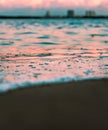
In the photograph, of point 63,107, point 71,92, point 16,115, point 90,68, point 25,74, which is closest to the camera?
point 16,115

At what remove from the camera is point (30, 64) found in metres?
10.4

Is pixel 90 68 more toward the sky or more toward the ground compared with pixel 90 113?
more toward the ground

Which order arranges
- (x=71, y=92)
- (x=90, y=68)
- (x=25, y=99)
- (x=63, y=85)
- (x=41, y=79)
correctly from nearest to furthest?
(x=25, y=99) < (x=71, y=92) < (x=63, y=85) < (x=41, y=79) < (x=90, y=68)

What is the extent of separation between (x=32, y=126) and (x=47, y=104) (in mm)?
888

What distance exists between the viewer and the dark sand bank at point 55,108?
178 inches

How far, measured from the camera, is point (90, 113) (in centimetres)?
493

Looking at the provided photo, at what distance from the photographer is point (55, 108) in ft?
16.9

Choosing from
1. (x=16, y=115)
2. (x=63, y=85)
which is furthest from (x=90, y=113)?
(x=63, y=85)

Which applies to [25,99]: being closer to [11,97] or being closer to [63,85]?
[11,97]

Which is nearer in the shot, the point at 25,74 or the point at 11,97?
the point at 11,97

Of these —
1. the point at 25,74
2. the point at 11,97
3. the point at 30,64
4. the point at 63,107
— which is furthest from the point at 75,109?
the point at 30,64

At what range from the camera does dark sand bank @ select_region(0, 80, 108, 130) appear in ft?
14.9

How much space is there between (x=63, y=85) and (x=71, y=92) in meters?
0.73

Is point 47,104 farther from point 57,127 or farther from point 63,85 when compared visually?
point 63,85
